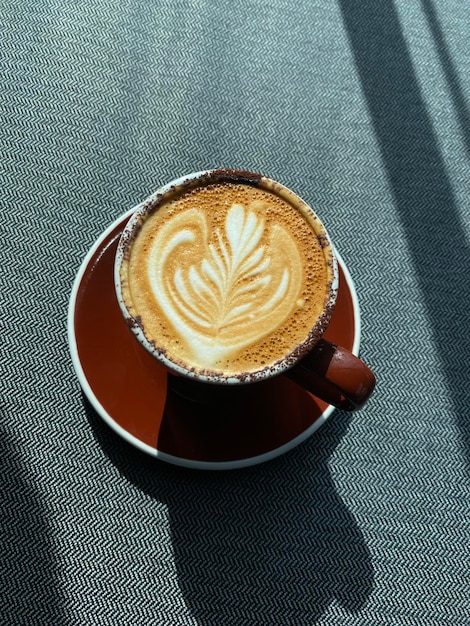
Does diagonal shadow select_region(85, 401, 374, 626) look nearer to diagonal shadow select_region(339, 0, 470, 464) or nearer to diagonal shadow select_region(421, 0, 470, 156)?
diagonal shadow select_region(339, 0, 470, 464)

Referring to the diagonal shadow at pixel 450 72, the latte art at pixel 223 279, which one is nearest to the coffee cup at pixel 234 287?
the latte art at pixel 223 279

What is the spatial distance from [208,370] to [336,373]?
0.13 m

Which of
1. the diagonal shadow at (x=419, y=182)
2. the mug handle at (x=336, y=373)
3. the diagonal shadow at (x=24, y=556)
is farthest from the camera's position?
the diagonal shadow at (x=419, y=182)

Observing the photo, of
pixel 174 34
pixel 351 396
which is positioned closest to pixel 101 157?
pixel 174 34

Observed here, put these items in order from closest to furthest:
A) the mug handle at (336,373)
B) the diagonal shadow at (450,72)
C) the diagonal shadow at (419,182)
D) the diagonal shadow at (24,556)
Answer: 1. the mug handle at (336,373)
2. the diagonal shadow at (24,556)
3. the diagonal shadow at (419,182)
4. the diagonal shadow at (450,72)

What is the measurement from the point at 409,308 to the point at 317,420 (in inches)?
10.4

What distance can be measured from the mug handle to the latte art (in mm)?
53

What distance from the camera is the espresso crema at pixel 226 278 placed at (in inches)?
26.6

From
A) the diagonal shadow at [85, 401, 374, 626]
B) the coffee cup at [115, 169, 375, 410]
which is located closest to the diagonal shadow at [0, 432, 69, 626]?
the diagonal shadow at [85, 401, 374, 626]

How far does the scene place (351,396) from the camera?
0.66 metres

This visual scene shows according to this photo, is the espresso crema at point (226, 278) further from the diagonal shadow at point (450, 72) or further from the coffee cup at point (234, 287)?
the diagonal shadow at point (450, 72)

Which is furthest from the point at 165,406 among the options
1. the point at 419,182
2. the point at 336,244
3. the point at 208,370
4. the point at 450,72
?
the point at 450,72

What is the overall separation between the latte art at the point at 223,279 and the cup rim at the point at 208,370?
0.03 m

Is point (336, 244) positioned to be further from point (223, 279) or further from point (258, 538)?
point (258, 538)
